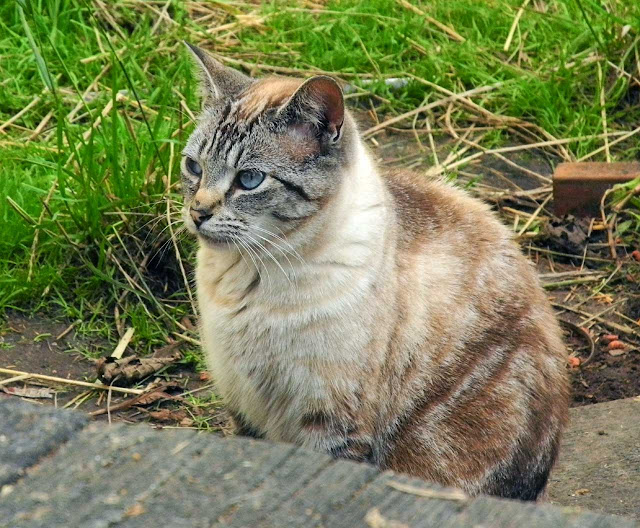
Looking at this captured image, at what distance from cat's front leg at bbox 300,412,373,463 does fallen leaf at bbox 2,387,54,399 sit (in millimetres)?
1411

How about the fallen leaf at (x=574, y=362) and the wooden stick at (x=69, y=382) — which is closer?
the wooden stick at (x=69, y=382)

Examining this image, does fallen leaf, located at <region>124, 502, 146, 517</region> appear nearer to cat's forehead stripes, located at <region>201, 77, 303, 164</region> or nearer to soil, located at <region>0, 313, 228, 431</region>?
cat's forehead stripes, located at <region>201, 77, 303, 164</region>

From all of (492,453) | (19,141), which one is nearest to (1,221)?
(19,141)

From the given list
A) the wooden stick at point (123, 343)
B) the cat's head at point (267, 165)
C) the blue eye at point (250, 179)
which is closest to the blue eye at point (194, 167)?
the cat's head at point (267, 165)

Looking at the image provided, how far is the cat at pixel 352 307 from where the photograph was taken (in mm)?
3277

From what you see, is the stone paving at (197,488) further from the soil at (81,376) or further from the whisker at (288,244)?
the soil at (81,376)

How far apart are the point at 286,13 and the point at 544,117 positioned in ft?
6.27

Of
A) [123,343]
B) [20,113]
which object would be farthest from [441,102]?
[123,343]

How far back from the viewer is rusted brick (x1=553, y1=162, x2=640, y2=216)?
529cm

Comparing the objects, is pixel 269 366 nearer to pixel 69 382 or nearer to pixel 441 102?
pixel 69 382

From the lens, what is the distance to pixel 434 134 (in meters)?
6.02

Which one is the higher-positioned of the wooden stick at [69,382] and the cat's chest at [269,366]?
the cat's chest at [269,366]

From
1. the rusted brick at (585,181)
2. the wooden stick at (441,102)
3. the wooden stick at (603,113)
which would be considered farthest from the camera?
the wooden stick at (441,102)

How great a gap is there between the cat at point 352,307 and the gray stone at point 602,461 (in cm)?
25
